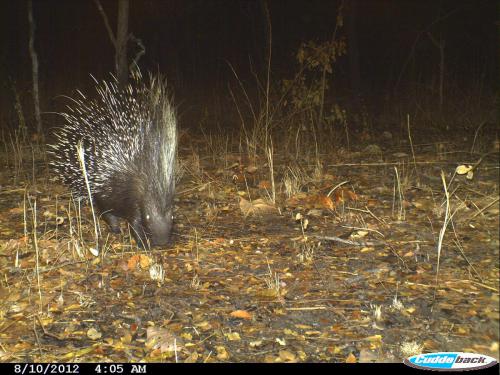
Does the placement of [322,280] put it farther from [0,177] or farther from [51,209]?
[0,177]

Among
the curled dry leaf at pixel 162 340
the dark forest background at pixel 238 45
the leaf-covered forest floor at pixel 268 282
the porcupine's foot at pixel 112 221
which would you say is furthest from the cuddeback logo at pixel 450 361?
the dark forest background at pixel 238 45

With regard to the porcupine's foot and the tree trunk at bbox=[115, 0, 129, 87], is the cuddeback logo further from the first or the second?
the tree trunk at bbox=[115, 0, 129, 87]

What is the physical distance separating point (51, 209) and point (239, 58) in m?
13.3

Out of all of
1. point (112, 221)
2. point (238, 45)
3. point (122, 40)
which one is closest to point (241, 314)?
point (112, 221)

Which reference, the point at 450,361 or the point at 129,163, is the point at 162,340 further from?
the point at 129,163

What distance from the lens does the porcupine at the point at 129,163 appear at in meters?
3.79

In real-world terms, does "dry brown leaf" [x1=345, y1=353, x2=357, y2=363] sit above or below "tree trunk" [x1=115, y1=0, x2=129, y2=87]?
below

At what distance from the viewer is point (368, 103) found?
10.5 m

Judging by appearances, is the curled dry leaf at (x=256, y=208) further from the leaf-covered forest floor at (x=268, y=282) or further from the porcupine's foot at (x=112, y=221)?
the porcupine's foot at (x=112, y=221)

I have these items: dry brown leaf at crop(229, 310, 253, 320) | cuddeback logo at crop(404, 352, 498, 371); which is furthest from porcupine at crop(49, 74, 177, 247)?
cuddeback logo at crop(404, 352, 498, 371)

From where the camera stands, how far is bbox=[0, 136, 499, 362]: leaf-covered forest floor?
2.37 m

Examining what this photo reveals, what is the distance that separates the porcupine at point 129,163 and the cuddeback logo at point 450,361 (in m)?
2.05

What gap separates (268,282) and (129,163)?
170 cm

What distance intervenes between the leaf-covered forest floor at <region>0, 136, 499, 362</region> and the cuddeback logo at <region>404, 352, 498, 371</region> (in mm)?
53
